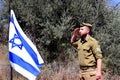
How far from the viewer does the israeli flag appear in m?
6.30

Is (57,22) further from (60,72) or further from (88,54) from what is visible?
(88,54)

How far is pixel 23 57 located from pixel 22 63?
100mm

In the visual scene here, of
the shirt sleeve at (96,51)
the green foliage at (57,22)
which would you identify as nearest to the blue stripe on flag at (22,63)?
the shirt sleeve at (96,51)

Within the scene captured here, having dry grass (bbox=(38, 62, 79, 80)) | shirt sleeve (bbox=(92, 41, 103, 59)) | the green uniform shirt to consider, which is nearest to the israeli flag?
the green uniform shirt

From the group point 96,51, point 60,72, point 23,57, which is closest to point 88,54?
point 96,51

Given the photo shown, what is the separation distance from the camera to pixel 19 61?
6.33m

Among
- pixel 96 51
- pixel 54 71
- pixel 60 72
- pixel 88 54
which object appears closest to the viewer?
pixel 96 51

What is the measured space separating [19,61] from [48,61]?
6.44 meters

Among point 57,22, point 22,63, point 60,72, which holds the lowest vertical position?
point 60,72

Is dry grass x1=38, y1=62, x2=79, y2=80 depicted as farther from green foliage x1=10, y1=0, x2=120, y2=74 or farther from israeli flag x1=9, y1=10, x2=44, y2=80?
israeli flag x1=9, y1=10, x2=44, y2=80

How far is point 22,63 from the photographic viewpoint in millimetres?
6316

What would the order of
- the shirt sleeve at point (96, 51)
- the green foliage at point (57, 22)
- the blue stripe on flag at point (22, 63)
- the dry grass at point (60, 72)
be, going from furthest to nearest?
1. the green foliage at point (57, 22)
2. the dry grass at point (60, 72)
3. the shirt sleeve at point (96, 51)
4. the blue stripe on flag at point (22, 63)

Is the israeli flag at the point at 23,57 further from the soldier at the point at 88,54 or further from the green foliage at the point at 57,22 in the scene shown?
the green foliage at the point at 57,22

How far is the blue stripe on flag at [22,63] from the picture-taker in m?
6.29
